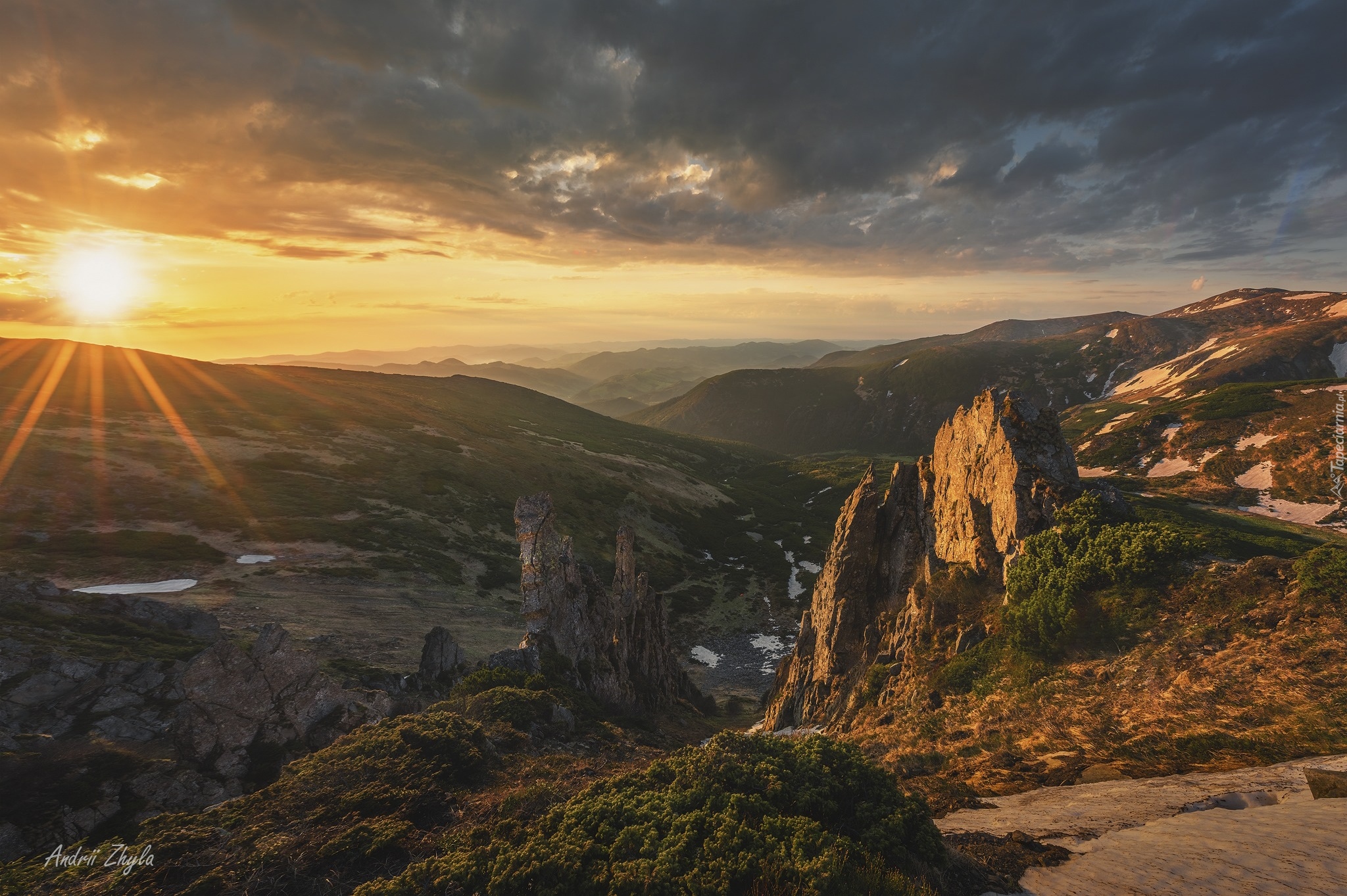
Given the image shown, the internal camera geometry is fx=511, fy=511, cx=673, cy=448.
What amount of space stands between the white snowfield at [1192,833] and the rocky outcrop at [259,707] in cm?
2419

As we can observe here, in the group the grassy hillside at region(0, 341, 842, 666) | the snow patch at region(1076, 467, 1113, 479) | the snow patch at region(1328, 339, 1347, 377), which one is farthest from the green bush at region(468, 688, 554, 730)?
the snow patch at region(1328, 339, 1347, 377)

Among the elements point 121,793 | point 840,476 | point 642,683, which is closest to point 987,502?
point 642,683

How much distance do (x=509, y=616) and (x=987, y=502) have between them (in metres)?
49.2

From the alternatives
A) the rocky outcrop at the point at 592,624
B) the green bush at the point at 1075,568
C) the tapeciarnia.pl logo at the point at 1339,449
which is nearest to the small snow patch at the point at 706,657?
the rocky outcrop at the point at 592,624

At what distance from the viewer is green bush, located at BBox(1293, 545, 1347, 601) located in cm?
1839

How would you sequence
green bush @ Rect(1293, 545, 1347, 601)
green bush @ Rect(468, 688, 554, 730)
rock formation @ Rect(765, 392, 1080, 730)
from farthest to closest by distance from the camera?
rock formation @ Rect(765, 392, 1080, 730), green bush @ Rect(468, 688, 554, 730), green bush @ Rect(1293, 545, 1347, 601)

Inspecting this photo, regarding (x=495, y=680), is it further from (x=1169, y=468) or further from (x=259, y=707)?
(x=1169, y=468)

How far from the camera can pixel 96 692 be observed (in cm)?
2127

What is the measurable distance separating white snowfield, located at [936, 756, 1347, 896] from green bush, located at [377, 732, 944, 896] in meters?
3.46

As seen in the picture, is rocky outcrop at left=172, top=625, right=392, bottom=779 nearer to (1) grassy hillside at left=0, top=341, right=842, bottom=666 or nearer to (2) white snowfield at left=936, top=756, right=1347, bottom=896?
(1) grassy hillside at left=0, top=341, right=842, bottom=666

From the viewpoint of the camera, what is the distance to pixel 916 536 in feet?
122

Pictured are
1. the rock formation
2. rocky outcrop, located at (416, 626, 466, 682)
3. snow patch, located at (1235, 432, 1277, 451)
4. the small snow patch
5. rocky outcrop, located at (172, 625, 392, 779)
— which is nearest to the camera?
rocky outcrop, located at (172, 625, 392, 779)

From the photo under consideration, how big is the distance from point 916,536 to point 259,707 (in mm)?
38847

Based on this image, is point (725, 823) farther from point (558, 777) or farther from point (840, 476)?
point (840, 476)
